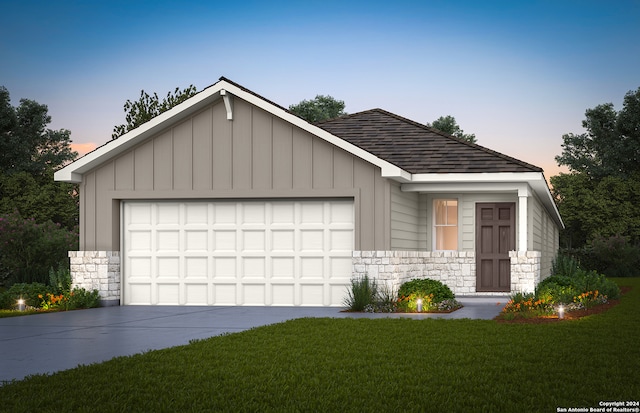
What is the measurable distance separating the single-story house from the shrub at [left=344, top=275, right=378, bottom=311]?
0.21 meters

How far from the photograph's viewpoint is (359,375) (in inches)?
360

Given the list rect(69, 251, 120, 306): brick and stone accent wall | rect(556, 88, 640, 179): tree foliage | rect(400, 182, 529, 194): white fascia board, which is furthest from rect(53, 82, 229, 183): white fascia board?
rect(556, 88, 640, 179): tree foliage

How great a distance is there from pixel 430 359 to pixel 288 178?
9271 mm

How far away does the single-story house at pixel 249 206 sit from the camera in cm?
1872

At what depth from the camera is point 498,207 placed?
70.3 feet

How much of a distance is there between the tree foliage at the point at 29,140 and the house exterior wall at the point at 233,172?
31.6 m

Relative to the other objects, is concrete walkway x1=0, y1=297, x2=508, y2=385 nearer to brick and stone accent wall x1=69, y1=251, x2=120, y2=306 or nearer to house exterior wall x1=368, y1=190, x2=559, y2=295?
brick and stone accent wall x1=69, y1=251, x2=120, y2=306

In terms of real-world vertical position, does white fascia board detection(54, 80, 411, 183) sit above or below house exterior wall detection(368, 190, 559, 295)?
above

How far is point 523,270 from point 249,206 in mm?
6474

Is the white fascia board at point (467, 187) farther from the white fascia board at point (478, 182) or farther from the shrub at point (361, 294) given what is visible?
the shrub at point (361, 294)

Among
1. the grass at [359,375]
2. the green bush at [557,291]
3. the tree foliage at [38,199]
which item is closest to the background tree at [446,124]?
the tree foliage at [38,199]

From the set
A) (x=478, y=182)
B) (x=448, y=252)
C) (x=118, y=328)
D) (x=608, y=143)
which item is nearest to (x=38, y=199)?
(x=448, y=252)

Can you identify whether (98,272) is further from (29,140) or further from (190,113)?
(29,140)

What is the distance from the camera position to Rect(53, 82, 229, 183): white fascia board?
19.0 meters
